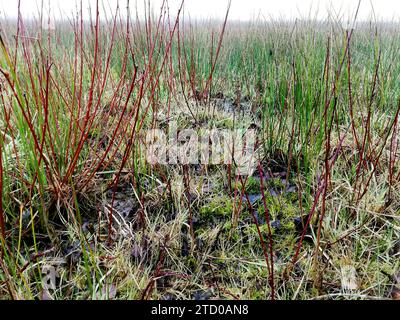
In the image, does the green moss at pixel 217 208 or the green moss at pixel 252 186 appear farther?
the green moss at pixel 252 186

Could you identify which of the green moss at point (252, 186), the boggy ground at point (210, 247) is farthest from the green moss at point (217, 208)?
the green moss at point (252, 186)

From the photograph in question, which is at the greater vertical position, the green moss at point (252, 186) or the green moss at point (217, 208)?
the green moss at point (252, 186)

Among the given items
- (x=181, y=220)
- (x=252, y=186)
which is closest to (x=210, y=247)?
(x=181, y=220)

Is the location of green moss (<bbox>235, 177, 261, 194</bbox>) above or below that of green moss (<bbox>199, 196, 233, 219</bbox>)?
above

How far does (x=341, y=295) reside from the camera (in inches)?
41.4

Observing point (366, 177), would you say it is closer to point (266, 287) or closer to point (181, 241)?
point (266, 287)

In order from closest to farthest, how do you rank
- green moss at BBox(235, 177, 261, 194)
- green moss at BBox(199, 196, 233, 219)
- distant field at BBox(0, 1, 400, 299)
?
distant field at BBox(0, 1, 400, 299) < green moss at BBox(199, 196, 233, 219) < green moss at BBox(235, 177, 261, 194)

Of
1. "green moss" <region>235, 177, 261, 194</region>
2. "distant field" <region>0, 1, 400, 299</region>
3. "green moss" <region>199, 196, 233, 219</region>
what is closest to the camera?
"distant field" <region>0, 1, 400, 299</region>

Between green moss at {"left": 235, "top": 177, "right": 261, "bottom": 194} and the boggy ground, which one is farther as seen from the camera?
green moss at {"left": 235, "top": 177, "right": 261, "bottom": 194}

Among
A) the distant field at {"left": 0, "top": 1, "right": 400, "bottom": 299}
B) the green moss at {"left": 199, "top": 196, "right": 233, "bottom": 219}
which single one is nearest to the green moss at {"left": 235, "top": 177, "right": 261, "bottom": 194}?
the distant field at {"left": 0, "top": 1, "right": 400, "bottom": 299}

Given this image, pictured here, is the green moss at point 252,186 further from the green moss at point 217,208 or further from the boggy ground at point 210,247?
the green moss at point 217,208

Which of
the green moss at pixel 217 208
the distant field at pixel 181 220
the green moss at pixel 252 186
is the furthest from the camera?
the green moss at pixel 252 186

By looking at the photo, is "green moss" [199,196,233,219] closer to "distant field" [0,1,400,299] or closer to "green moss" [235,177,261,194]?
"distant field" [0,1,400,299]
